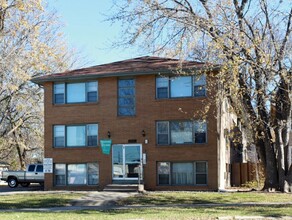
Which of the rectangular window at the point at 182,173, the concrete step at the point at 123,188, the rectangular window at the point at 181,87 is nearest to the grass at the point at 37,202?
the concrete step at the point at 123,188

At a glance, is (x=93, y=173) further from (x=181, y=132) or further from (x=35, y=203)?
(x=35, y=203)

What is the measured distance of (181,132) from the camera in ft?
89.9

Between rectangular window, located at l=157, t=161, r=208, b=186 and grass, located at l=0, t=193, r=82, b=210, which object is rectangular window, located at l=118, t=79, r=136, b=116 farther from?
grass, located at l=0, t=193, r=82, b=210

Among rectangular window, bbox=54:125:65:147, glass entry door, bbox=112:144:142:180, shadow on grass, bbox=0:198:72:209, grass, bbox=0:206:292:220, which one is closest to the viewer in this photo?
grass, bbox=0:206:292:220

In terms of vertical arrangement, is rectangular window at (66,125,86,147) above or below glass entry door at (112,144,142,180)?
above

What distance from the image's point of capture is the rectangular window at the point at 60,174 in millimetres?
29250

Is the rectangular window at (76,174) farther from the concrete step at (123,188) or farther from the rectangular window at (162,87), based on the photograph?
the rectangular window at (162,87)

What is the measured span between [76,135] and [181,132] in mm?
6291

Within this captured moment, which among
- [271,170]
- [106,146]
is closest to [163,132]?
[106,146]

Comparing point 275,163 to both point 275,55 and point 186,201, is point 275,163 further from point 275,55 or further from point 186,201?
point 275,55

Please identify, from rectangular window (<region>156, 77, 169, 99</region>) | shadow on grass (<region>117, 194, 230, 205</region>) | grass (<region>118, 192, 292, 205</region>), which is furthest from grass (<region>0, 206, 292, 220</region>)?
rectangular window (<region>156, 77, 169, 99</region>)

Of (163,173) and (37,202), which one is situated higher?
(163,173)

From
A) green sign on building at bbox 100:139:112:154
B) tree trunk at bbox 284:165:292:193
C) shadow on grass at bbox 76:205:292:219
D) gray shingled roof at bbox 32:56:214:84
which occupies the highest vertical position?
gray shingled roof at bbox 32:56:214:84

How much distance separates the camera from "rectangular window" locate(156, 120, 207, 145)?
88.6ft
